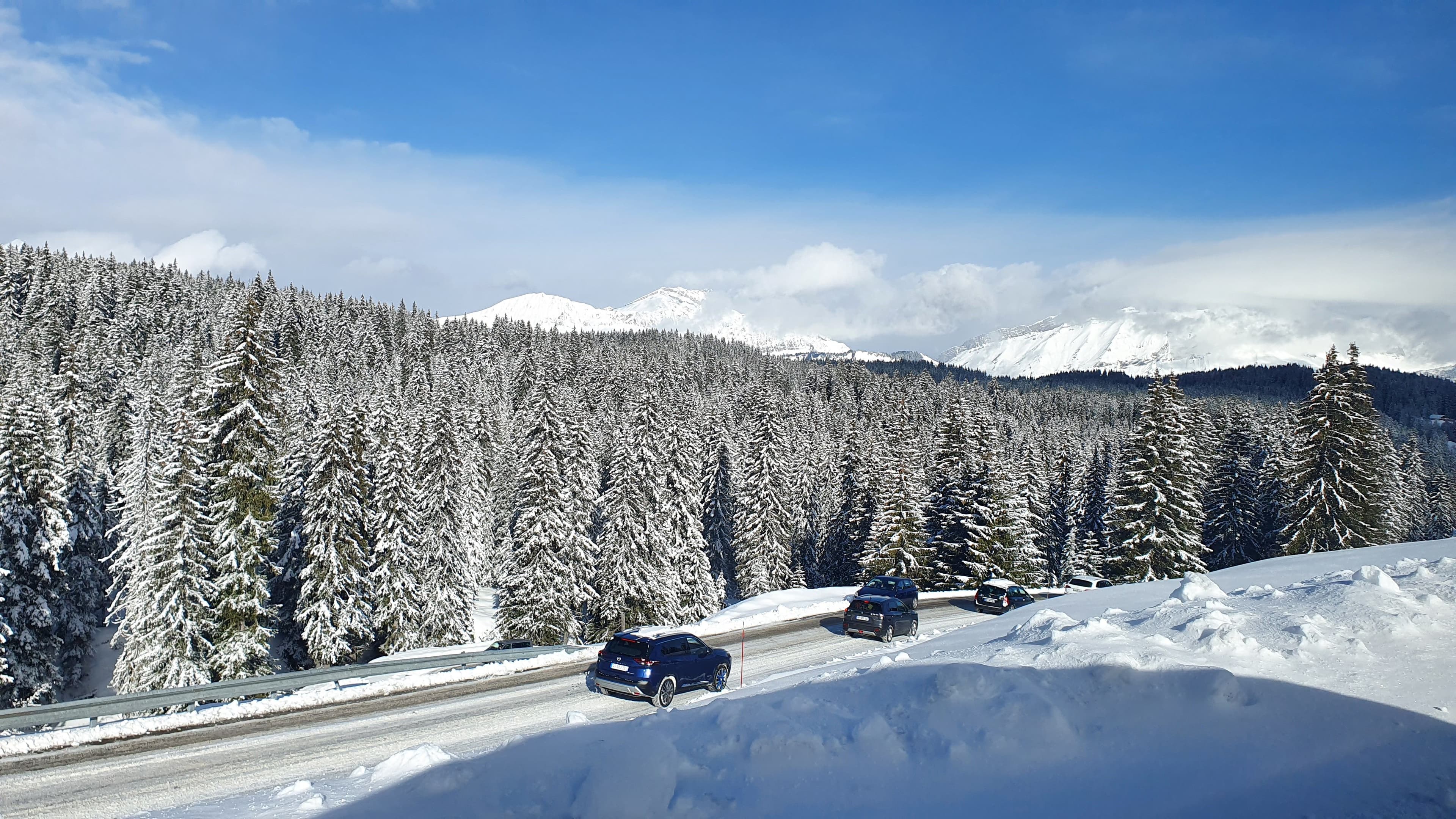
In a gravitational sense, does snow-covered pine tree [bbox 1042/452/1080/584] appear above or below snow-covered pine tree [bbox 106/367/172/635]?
below

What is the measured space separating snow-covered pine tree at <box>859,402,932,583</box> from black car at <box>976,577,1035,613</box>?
8.28 meters

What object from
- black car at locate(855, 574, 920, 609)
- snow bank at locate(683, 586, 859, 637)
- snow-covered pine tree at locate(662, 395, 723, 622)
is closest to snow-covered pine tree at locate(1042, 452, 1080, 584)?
snow-covered pine tree at locate(662, 395, 723, 622)

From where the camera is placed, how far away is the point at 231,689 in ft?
56.5

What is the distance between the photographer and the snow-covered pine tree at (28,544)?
29422mm

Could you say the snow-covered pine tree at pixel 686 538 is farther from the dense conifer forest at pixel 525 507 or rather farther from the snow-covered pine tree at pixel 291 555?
the snow-covered pine tree at pixel 291 555

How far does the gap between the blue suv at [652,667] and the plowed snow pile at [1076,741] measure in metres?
3.91

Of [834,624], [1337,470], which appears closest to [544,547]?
[834,624]

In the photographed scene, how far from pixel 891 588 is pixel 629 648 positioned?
63.8 ft

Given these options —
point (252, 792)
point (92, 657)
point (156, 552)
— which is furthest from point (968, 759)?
point (92, 657)

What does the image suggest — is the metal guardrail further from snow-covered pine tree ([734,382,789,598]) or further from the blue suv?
→ snow-covered pine tree ([734,382,789,598])

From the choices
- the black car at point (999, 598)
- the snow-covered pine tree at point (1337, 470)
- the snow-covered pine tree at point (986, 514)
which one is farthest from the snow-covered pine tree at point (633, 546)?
the snow-covered pine tree at point (1337, 470)

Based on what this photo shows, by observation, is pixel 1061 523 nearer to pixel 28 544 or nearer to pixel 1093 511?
pixel 1093 511

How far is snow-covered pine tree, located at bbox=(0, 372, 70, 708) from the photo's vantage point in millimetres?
29422

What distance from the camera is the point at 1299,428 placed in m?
42.9
